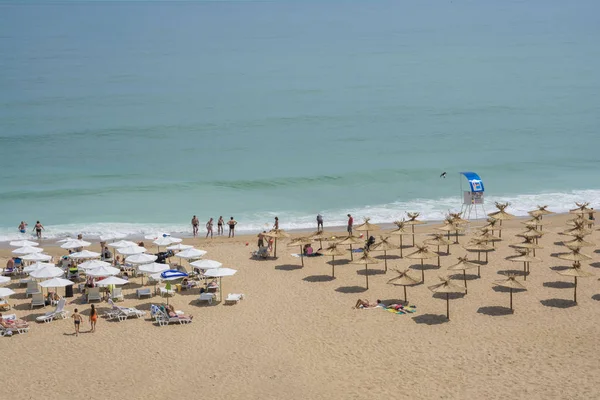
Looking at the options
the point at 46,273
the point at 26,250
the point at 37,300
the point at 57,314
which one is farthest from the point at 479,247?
the point at 26,250

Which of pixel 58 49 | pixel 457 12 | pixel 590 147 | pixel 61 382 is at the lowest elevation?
pixel 61 382

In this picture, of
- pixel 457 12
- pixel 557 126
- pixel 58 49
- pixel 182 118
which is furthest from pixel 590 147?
pixel 457 12

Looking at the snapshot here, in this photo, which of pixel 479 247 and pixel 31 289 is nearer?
pixel 31 289

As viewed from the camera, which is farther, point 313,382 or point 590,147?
point 590,147

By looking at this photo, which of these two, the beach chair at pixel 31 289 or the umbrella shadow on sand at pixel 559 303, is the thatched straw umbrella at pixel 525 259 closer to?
the umbrella shadow on sand at pixel 559 303

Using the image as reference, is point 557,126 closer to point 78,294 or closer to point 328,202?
point 328,202

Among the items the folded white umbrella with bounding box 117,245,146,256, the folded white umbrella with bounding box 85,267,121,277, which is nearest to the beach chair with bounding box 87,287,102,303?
the folded white umbrella with bounding box 85,267,121,277

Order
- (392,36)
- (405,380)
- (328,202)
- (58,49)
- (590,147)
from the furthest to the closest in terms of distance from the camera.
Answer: (392,36) < (58,49) < (590,147) < (328,202) < (405,380)

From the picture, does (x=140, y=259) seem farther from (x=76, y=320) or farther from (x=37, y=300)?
(x=76, y=320)
